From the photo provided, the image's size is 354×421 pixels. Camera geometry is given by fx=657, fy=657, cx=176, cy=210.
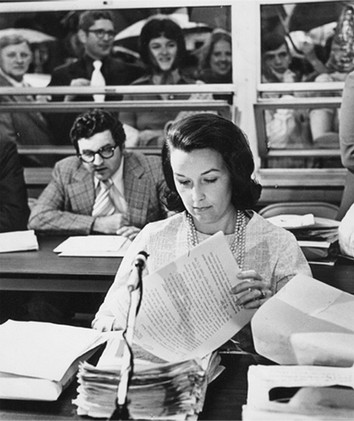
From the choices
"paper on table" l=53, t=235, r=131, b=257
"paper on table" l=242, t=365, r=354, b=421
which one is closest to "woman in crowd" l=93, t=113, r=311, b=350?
"paper on table" l=242, t=365, r=354, b=421

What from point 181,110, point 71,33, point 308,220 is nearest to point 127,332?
point 308,220

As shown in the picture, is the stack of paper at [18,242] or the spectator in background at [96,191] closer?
the stack of paper at [18,242]

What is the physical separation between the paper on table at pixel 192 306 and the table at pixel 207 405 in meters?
0.08

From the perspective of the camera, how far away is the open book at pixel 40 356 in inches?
51.8

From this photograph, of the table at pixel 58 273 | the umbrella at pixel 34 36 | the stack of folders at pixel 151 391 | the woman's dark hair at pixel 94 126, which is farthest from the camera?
the umbrella at pixel 34 36

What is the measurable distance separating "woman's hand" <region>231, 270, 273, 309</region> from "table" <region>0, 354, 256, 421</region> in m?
0.16

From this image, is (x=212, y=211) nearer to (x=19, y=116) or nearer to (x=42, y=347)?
(x=42, y=347)

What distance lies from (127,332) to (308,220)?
1.59m

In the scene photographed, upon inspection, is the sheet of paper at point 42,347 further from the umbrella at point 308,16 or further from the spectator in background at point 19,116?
the umbrella at point 308,16

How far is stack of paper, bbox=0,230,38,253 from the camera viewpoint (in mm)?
2672

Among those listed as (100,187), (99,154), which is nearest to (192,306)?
(99,154)

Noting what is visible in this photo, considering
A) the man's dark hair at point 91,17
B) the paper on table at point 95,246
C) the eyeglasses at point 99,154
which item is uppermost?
the man's dark hair at point 91,17

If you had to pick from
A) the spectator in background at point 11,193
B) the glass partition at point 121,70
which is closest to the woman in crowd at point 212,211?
the spectator in background at point 11,193

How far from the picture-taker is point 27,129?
4297 mm
